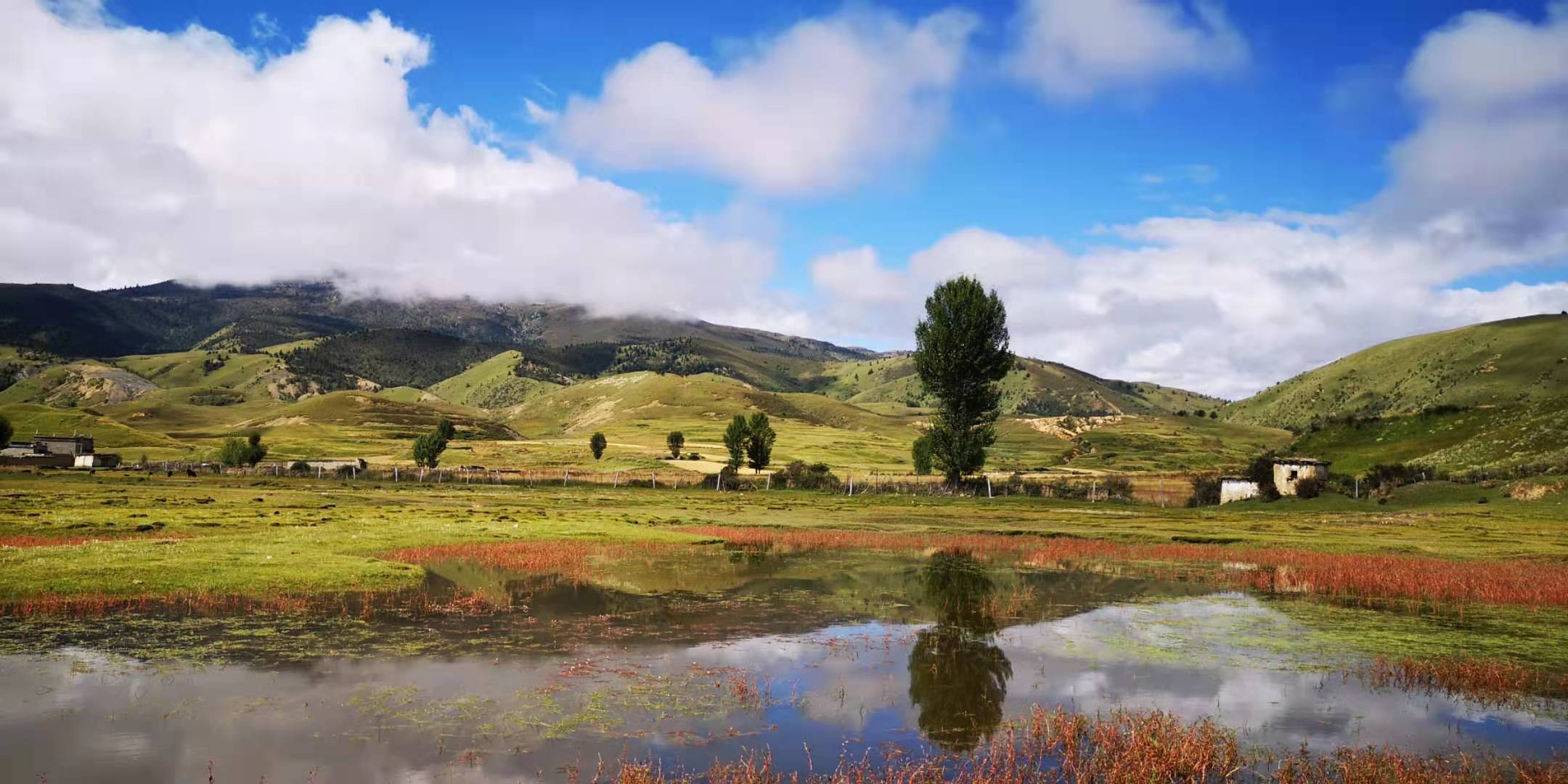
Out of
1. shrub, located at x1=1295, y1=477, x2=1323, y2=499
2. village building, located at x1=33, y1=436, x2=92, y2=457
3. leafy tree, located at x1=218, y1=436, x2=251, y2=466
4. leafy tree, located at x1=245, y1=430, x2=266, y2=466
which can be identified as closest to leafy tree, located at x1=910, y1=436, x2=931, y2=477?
shrub, located at x1=1295, y1=477, x2=1323, y2=499

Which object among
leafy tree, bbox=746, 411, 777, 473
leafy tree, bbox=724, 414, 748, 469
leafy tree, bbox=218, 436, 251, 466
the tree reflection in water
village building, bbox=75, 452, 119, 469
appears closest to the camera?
the tree reflection in water

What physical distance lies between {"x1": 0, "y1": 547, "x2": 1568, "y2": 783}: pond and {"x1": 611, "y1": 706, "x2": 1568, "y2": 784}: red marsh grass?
0.69 meters

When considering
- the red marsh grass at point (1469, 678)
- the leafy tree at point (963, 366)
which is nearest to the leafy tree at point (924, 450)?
the leafy tree at point (963, 366)

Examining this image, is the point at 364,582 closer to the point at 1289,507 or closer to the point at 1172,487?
the point at 1289,507

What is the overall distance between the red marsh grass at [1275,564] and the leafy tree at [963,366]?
3717cm

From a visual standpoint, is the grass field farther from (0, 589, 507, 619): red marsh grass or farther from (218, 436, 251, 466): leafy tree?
(218, 436, 251, 466): leafy tree

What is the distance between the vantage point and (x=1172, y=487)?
98750mm

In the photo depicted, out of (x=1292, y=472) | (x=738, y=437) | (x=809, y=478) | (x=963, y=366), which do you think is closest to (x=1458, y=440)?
(x=1292, y=472)

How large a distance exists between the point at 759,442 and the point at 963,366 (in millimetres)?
47442

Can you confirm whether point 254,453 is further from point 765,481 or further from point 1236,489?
point 1236,489

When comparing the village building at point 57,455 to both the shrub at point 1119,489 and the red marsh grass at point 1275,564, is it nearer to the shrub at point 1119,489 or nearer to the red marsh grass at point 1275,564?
the red marsh grass at point 1275,564

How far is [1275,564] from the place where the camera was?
43.6m

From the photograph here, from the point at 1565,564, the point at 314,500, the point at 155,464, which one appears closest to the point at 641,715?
the point at 1565,564

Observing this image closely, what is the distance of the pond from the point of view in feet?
47.7
